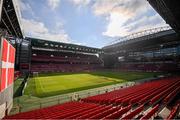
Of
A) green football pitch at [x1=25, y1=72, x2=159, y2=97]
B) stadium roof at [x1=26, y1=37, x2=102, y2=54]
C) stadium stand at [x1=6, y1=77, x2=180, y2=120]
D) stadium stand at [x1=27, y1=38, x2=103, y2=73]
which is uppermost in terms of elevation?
stadium roof at [x1=26, y1=37, x2=102, y2=54]

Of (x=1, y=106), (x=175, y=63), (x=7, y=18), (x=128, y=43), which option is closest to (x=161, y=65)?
(x=175, y=63)

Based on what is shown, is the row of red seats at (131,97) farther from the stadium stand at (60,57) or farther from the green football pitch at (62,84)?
the stadium stand at (60,57)

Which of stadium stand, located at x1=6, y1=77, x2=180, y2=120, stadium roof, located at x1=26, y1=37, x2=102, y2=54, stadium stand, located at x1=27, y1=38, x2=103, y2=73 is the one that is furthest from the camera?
stadium stand, located at x1=27, y1=38, x2=103, y2=73

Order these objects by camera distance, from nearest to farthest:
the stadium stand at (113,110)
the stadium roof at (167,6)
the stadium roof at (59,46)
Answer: the stadium stand at (113,110)
the stadium roof at (167,6)
the stadium roof at (59,46)

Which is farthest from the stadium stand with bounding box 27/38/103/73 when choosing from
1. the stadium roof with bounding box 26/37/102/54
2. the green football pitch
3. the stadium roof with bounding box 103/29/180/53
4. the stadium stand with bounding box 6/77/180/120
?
the stadium stand with bounding box 6/77/180/120

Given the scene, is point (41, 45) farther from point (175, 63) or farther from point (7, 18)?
point (175, 63)

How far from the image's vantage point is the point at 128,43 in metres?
70.9

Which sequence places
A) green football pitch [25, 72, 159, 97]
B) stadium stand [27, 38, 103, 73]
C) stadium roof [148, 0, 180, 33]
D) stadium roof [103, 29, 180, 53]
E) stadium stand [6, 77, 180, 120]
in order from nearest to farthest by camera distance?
stadium stand [6, 77, 180, 120]
stadium roof [148, 0, 180, 33]
green football pitch [25, 72, 159, 97]
stadium roof [103, 29, 180, 53]
stadium stand [27, 38, 103, 73]

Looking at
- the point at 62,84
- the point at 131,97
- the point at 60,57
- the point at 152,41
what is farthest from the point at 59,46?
the point at 131,97

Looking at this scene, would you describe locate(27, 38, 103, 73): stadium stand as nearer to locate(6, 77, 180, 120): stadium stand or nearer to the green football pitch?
the green football pitch

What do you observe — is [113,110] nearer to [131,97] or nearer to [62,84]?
[131,97]

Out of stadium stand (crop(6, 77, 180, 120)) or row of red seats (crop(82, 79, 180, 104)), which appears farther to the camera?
row of red seats (crop(82, 79, 180, 104))

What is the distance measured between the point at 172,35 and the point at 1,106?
54034 millimetres

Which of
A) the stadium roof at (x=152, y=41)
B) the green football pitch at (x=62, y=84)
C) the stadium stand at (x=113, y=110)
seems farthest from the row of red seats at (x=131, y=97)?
the stadium roof at (x=152, y=41)
